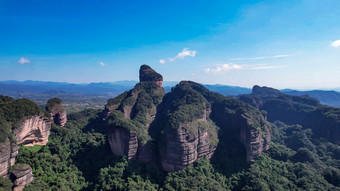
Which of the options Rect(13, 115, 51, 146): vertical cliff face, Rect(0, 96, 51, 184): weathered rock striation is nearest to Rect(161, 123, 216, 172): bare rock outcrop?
Rect(0, 96, 51, 184): weathered rock striation

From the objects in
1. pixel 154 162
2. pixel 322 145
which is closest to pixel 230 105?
pixel 322 145

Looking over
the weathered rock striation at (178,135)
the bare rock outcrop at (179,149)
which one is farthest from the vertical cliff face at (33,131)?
the bare rock outcrop at (179,149)

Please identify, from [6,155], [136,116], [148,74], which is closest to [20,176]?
[6,155]

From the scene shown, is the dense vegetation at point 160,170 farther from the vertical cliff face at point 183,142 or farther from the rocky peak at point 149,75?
the rocky peak at point 149,75

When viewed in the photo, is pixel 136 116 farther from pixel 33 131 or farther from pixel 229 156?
pixel 229 156

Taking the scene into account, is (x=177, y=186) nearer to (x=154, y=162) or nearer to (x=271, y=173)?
(x=154, y=162)

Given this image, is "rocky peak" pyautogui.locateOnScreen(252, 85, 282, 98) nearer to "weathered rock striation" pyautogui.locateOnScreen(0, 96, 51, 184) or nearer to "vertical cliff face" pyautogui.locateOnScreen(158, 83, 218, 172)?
"vertical cliff face" pyautogui.locateOnScreen(158, 83, 218, 172)
